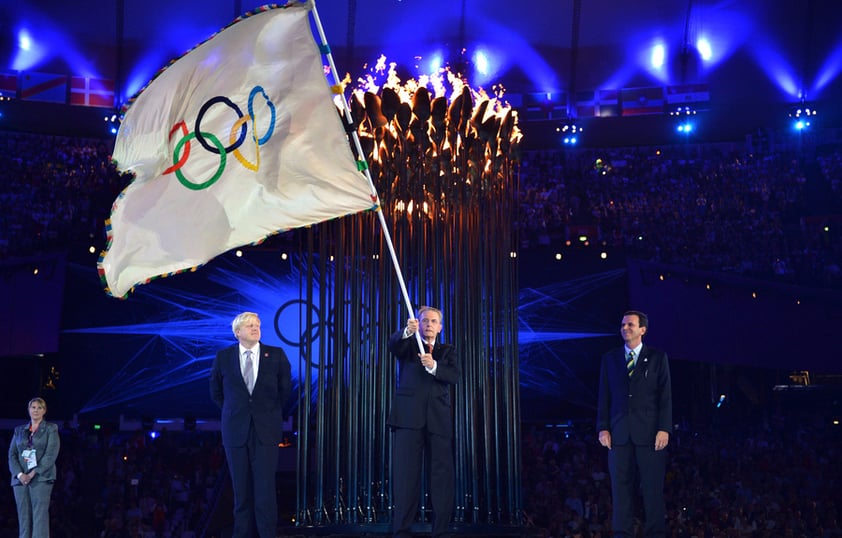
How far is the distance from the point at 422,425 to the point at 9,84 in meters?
17.2

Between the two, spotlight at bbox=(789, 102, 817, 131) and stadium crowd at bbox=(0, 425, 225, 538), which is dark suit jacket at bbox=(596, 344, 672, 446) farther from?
spotlight at bbox=(789, 102, 817, 131)

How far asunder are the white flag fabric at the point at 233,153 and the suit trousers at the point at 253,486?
1247 mm

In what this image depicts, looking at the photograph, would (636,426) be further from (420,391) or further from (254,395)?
(254,395)

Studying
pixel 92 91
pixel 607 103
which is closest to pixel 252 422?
pixel 92 91

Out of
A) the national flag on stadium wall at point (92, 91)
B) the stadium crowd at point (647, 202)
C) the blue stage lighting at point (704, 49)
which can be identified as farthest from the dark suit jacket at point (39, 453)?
the blue stage lighting at point (704, 49)

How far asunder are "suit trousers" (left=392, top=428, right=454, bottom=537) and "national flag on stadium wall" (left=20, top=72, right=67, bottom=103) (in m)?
16.5

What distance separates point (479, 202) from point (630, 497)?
267 centimetres

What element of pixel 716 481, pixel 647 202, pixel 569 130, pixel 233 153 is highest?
pixel 569 130

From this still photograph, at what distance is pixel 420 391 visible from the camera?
5980 millimetres

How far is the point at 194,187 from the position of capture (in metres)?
5.52

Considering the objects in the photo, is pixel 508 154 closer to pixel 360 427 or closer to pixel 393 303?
pixel 393 303

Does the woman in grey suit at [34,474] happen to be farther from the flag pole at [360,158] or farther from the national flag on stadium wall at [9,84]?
the national flag on stadium wall at [9,84]

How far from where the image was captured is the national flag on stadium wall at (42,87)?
19.6 m

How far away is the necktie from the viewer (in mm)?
5793
